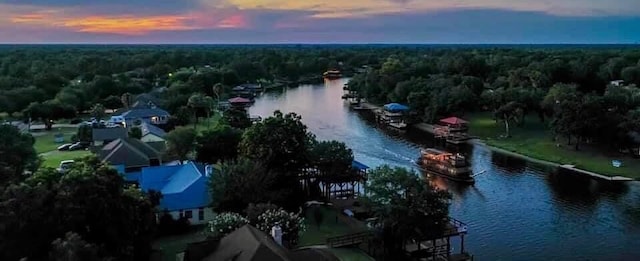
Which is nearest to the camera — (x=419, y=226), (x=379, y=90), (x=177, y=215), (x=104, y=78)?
(x=419, y=226)

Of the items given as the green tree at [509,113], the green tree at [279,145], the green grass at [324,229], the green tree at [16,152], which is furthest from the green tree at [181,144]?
the green tree at [509,113]

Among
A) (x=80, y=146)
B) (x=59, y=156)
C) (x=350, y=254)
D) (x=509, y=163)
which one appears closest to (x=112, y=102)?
(x=80, y=146)

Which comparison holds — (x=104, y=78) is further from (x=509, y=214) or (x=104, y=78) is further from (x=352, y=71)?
(x=352, y=71)

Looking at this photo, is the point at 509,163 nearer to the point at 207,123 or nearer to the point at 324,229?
the point at 324,229

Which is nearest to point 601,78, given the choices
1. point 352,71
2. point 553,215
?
point 553,215

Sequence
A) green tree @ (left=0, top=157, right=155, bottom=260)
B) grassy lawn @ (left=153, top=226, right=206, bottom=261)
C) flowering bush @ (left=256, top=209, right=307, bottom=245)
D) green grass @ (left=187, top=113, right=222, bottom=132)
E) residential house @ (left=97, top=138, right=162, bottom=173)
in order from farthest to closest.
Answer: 1. green grass @ (left=187, top=113, right=222, bottom=132)
2. residential house @ (left=97, top=138, right=162, bottom=173)
3. grassy lawn @ (left=153, top=226, right=206, bottom=261)
4. flowering bush @ (left=256, top=209, right=307, bottom=245)
5. green tree @ (left=0, top=157, right=155, bottom=260)

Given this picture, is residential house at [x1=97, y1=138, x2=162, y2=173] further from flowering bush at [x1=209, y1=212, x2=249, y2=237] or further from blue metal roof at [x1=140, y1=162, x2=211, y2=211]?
flowering bush at [x1=209, y1=212, x2=249, y2=237]

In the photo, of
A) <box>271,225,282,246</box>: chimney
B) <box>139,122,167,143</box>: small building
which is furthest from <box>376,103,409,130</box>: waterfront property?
<box>271,225,282,246</box>: chimney
